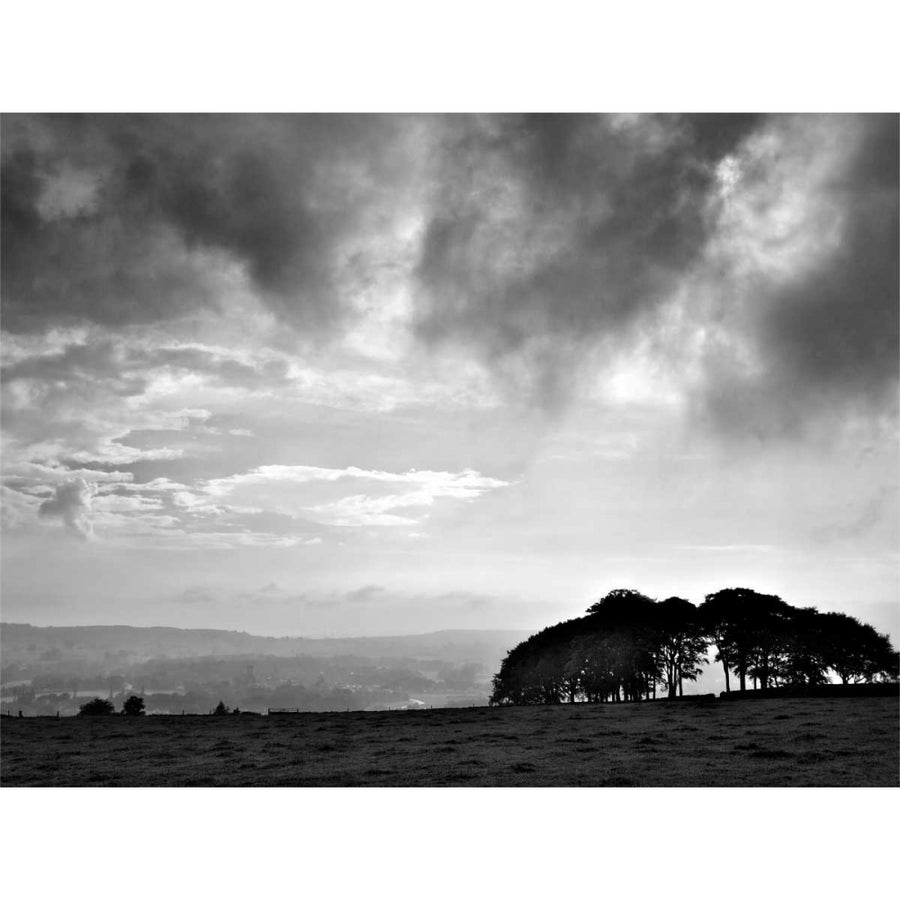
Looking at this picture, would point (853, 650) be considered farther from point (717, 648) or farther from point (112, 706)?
point (112, 706)

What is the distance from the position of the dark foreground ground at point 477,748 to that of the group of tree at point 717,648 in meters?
11.3

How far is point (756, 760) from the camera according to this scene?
53.5 ft

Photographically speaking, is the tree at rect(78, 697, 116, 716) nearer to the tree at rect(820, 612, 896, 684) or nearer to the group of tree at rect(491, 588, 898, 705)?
the group of tree at rect(491, 588, 898, 705)

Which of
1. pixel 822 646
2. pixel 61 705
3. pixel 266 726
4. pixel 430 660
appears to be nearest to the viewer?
pixel 266 726

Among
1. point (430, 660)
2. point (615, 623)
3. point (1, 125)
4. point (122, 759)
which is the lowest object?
point (122, 759)

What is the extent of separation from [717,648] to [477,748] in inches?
969

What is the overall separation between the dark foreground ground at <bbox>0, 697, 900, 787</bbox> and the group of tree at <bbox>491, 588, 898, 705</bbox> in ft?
36.9

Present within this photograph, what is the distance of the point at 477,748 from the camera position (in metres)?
18.7

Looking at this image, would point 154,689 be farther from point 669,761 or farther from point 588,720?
point 669,761

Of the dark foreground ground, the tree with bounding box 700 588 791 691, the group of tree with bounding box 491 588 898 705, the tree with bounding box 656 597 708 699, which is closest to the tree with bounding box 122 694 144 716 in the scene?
the dark foreground ground

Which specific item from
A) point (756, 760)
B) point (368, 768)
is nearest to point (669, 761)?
point (756, 760)

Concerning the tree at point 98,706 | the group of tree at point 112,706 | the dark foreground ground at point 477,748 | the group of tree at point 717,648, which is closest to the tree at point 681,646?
the group of tree at point 717,648

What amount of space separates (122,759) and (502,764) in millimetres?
9688

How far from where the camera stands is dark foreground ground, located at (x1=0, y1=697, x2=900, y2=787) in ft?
50.2
